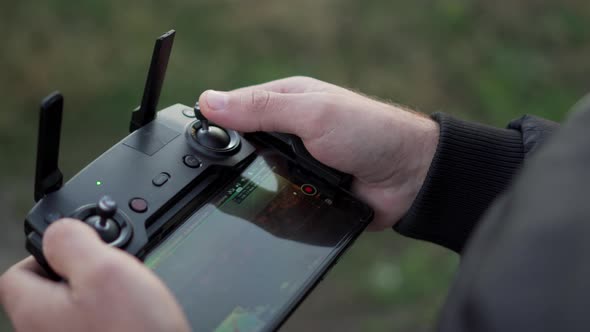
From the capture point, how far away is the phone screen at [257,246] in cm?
116

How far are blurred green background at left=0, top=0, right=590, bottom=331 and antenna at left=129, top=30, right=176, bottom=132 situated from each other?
1064mm

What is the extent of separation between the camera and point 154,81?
4.24 ft

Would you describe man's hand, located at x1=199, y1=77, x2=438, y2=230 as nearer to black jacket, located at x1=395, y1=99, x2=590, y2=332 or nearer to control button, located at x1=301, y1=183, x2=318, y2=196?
control button, located at x1=301, y1=183, x2=318, y2=196

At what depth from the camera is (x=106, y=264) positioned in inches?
37.9

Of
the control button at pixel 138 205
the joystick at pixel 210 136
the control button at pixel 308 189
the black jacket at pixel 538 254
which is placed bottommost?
the control button at pixel 308 189

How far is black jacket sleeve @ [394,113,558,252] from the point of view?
4.75 ft

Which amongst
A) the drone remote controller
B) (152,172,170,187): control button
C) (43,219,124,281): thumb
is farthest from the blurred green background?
(43,219,124,281): thumb

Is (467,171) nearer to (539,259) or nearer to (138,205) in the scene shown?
(138,205)

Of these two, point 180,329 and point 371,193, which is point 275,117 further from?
point 180,329

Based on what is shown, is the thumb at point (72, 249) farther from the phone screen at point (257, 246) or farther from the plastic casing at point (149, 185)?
the phone screen at point (257, 246)

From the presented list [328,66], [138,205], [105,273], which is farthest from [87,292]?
[328,66]

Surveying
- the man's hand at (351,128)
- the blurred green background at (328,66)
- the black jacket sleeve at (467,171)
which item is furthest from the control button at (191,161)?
the blurred green background at (328,66)

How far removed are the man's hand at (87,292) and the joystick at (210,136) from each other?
360 millimetres

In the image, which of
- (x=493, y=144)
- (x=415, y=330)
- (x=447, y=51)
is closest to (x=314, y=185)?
(x=493, y=144)
